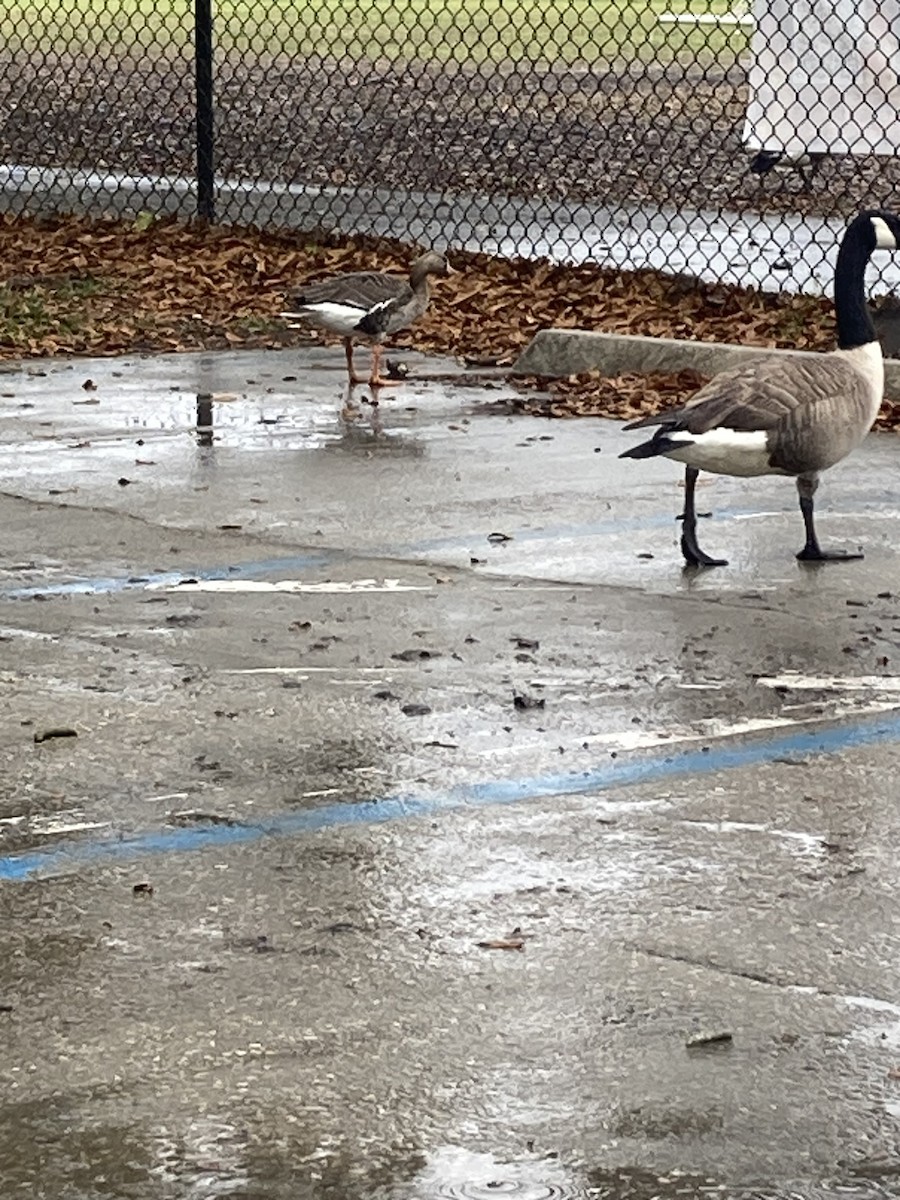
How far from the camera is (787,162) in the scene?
2042cm

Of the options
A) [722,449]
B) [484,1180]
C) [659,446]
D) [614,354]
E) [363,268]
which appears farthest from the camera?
[363,268]

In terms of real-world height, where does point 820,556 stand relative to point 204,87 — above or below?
below

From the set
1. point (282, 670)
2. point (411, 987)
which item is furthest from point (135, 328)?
point (411, 987)

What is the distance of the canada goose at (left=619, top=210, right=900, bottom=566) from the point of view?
8.16 metres

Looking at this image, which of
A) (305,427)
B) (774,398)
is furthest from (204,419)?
(774,398)

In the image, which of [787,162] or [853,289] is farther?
[787,162]

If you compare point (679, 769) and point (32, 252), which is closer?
point (679, 769)

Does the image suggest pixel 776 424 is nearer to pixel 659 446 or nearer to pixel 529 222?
pixel 659 446

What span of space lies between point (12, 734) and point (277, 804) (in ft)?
2.85

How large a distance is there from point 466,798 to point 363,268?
9973 millimetres

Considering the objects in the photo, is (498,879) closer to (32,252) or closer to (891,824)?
(891,824)

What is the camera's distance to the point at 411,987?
4758 millimetres

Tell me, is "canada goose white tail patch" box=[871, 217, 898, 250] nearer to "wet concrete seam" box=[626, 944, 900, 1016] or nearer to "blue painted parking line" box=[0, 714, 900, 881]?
"blue painted parking line" box=[0, 714, 900, 881]

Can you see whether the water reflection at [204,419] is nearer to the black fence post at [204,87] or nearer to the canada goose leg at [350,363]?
the canada goose leg at [350,363]
